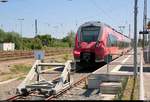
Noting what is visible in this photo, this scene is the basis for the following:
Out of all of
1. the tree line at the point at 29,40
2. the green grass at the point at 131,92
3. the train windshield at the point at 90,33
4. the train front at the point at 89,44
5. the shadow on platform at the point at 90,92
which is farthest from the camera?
the tree line at the point at 29,40

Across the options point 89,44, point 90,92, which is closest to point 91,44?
point 89,44

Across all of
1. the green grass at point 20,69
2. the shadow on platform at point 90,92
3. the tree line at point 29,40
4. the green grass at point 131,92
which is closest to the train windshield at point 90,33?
the green grass at point 20,69

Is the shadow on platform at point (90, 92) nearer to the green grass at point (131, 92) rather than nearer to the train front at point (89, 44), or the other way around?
the green grass at point (131, 92)

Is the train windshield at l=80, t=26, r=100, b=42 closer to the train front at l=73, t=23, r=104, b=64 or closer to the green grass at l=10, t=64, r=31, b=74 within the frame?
the train front at l=73, t=23, r=104, b=64

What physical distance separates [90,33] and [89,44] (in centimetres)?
85

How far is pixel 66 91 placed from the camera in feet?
57.0

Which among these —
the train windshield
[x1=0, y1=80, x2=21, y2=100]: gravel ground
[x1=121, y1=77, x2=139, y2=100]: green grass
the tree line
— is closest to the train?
the train windshield

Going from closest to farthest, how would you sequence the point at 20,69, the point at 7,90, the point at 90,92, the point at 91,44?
the point at 90,92
the point at 7,90
the point at 91,44
the point at 20,69

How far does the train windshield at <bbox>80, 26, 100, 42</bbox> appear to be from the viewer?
28.2 meters

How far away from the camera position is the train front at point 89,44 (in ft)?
91.1

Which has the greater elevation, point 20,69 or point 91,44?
point 91,44

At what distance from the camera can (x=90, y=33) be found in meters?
28.3

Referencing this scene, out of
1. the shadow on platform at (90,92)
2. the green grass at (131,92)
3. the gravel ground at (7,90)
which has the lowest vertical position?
the shadow on platform at (90,92)

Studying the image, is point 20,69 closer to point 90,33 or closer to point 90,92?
point 90,33
